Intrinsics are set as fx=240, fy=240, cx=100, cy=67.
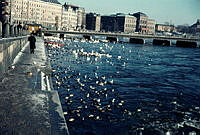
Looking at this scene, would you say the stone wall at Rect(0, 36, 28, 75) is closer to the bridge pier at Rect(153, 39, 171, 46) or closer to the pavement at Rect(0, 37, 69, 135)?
the pavement at Rect(0, 37, 69, 135)

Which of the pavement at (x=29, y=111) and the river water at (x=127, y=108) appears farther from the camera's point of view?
the river water at (x=127, y=108)

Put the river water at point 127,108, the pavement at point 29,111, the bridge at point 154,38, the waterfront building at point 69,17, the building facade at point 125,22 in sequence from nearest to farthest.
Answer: the pavement at point 29,111
the river water at point 127,108
the bridge at point 154,38
the waterfront building at point 69,17
the building facade at point 125,22

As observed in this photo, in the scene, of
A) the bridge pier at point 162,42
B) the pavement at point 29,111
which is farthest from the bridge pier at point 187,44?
the pavement at point 29,111

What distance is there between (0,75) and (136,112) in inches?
231

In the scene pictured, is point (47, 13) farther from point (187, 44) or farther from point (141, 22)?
point (187, 44)

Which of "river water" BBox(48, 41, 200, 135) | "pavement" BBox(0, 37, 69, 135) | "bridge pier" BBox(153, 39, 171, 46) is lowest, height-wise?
"river water" BBox(48, 41, 200, 135)

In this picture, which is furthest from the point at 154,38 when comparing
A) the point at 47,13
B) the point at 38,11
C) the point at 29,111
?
the point at 29,111

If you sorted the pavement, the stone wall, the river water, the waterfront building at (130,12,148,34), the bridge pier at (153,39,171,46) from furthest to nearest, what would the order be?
the waterfront building at (130,12,148,34) < the bridge pier at (153,39,171,46) < the stone wall < the river water < the pavement

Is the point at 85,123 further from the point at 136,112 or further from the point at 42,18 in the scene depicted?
the point at 42,18

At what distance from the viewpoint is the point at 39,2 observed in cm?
15112

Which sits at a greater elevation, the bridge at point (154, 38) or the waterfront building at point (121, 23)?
the waterfront building at point (121, 23)

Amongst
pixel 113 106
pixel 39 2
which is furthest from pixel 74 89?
pixel 39 2

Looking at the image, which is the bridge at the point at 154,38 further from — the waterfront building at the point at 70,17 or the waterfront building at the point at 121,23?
the waterfront building at the point at 121,23

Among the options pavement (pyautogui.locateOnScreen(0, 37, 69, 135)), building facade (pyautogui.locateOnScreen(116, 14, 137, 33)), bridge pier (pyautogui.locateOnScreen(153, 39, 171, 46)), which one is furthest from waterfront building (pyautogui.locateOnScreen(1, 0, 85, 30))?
pavement (pyautogui.locateOnScreen(0, 37, 69, 135))
